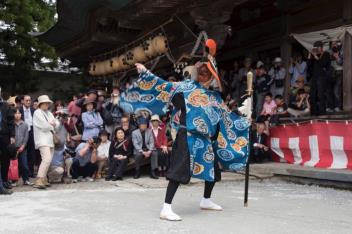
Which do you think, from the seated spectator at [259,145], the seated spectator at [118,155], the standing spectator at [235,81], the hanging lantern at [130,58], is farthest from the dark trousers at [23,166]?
the standing spectator at [235,81]

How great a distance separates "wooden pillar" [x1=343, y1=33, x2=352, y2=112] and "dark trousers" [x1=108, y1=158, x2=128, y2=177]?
4321 mm

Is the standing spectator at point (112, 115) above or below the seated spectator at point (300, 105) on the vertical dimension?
below

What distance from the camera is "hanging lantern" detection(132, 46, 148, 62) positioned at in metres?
11.1

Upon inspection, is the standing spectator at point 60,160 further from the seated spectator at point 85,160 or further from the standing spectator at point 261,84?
the standing spectator at point 261,84

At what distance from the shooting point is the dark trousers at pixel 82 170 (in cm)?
845

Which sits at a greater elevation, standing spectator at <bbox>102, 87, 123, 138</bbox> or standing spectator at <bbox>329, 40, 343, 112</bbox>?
standing spectator at <bbox>329, 40, 343, 112</bbox>

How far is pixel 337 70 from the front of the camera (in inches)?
374

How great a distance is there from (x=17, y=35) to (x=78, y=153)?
9.70 meters

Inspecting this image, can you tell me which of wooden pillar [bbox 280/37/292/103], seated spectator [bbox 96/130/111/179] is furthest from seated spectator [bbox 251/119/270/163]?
seated spectator [bbox 96/130/111/179]

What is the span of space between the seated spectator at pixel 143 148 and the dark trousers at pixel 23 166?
1.89 m

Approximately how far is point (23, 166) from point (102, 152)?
1.41 m

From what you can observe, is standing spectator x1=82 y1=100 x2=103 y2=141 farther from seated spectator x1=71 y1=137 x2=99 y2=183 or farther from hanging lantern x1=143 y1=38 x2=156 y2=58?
hanging lantern x1=143 y1=38 x2=156 y2=58

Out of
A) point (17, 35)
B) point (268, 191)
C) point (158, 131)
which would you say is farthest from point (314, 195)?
point (17, 35)

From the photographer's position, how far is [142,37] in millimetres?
11078
